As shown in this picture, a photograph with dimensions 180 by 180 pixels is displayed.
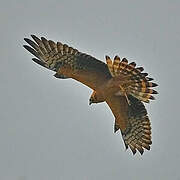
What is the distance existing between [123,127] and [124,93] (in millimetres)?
753

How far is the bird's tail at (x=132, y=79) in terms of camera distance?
515 cm

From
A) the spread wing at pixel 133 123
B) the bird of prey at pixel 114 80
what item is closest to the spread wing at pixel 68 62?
the bird of prey at pixel 114 80

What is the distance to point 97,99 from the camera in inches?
224

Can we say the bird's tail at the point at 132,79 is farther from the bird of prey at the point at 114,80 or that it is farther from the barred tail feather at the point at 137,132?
the barred tail feather at the point at 137,132

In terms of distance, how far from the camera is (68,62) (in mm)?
5848

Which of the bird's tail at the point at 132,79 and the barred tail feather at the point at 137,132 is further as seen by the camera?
the barred tail feather at the point at 137,132

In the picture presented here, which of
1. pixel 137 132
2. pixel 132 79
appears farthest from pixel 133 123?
pixel 132 79

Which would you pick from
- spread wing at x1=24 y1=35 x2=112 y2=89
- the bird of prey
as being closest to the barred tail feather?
the bird of prey

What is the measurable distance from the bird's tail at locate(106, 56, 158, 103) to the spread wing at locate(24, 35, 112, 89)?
183 millimetres

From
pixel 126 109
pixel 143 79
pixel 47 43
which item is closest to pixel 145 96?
pixel 143 79

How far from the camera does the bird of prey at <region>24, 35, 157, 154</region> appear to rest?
5.26 m

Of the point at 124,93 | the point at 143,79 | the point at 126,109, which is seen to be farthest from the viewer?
the point at 126,109

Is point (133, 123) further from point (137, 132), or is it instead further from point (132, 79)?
point (132, 79)

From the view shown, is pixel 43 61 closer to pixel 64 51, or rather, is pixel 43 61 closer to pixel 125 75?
pixel 64 51
